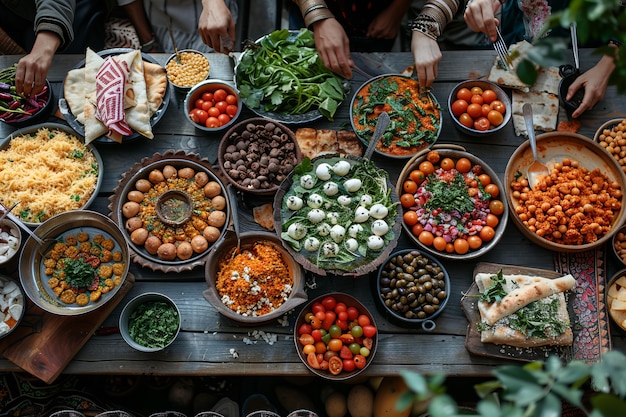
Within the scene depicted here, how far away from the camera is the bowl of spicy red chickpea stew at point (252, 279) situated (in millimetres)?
2349

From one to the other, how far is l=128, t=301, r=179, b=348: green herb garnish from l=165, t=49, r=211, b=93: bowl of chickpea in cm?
127

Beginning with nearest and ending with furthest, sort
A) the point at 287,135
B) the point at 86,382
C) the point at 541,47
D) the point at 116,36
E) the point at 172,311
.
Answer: the point at 541,47 → the point at 172,311 → the point at 287,135 → the point at 86,382 → the point at 116,36

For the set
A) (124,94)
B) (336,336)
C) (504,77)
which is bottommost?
(336,336)

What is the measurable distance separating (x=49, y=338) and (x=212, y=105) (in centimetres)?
150

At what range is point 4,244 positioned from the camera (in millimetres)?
2461

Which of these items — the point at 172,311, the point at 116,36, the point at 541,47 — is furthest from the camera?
the point at 116,36

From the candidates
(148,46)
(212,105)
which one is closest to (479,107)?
(212,105)

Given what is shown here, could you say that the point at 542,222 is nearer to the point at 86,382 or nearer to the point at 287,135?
the point at 287,135

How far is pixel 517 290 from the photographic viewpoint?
2.40 metres

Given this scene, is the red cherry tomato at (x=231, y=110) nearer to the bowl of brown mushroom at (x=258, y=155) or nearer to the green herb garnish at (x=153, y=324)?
the bowl of brown mushroom at (x=258, y=155)

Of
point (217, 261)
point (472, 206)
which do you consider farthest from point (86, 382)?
point (472, 206)

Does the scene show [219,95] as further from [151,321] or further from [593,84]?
[593,84]

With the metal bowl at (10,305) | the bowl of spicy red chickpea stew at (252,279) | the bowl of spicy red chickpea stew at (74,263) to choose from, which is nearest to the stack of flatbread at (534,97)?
the bowl of spicy red chickpea stew at (252,279)

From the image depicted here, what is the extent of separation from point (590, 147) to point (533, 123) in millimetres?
336
